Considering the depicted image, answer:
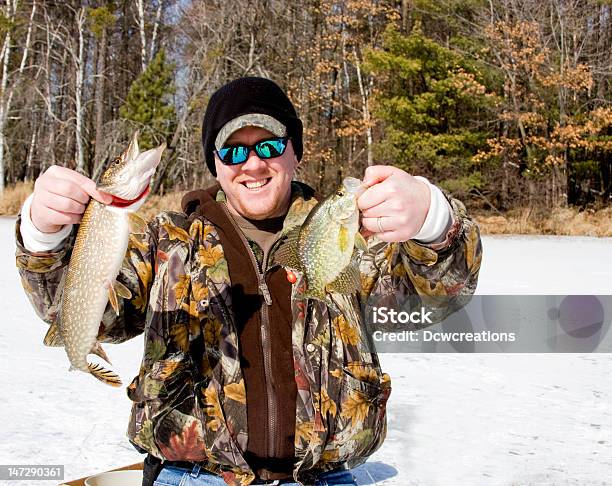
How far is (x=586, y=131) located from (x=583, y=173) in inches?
123

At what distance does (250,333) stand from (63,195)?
820 millimetres

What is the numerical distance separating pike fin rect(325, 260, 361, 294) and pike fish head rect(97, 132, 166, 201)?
55cm

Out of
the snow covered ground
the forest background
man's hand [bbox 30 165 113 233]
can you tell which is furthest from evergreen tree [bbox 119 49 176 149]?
man's hand [bbox 30 165 113 233]

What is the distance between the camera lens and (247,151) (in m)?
2.35

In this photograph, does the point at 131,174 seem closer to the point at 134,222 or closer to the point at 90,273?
the point at 134,222

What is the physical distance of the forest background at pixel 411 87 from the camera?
22484 mm

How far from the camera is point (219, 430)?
2148 mm

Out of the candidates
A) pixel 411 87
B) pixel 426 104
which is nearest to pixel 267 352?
pixel 426 104

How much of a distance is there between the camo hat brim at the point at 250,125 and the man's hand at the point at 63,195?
713mm

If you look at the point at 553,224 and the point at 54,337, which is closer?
the point at 54,337

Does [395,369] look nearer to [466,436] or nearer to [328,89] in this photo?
[466,436]

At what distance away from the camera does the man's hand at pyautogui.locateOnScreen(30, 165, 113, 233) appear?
1.69 m

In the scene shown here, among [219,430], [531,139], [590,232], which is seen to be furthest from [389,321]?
[531,139]

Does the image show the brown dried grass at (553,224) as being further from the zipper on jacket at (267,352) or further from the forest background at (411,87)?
the zipper on jacket at (267,352)
